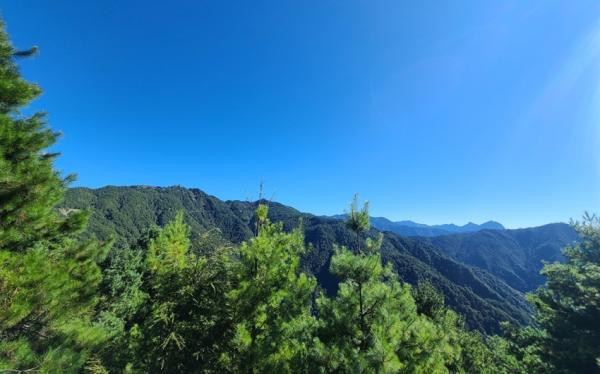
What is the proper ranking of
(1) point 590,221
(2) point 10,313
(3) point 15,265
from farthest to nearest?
(1) point 590,221 < (3) point 15,265 < (2) point 10,313

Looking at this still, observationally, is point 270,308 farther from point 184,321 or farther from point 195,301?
point 184,321

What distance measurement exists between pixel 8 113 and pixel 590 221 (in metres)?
26.9

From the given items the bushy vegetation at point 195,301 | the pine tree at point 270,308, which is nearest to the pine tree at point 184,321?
the bushy vegetation at point 195,301

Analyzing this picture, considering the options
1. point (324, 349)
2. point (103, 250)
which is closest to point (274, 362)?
point (324, 349)

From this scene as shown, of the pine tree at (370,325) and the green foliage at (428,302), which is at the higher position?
the pine tree at (370,325)

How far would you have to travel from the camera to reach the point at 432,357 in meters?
5.33

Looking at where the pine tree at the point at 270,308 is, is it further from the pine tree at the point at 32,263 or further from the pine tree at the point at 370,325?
the pine tree at the point at 32,263

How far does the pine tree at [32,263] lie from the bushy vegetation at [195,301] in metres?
0.02

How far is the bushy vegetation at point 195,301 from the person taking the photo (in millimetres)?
4285

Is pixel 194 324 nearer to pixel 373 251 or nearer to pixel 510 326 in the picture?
pixel 373 251

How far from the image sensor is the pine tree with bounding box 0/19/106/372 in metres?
3.65

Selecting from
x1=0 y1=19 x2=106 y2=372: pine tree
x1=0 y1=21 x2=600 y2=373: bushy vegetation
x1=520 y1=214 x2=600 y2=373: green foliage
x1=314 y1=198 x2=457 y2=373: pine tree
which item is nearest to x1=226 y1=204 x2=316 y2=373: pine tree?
x1=0 y1=21 x2=600 y2=373: bushy vegetation

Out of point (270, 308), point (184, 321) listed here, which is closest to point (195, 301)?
point (184, 321)

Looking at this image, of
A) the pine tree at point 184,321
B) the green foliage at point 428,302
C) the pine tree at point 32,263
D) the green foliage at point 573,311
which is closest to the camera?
the pine tree at point 32,263
